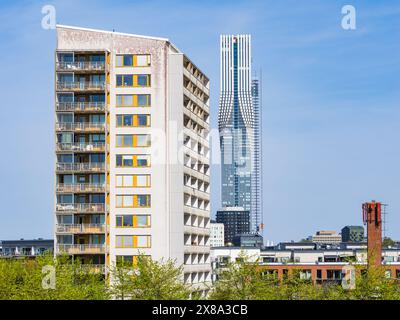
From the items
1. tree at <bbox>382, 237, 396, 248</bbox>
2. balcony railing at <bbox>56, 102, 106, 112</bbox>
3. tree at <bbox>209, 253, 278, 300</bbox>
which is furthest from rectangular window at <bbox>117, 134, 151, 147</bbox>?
tree at <bbox>382, 237, 396, 248</bbox>

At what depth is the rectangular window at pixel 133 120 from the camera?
72.8m

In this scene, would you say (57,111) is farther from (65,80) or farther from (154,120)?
(154,120)

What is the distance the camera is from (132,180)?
72875mm

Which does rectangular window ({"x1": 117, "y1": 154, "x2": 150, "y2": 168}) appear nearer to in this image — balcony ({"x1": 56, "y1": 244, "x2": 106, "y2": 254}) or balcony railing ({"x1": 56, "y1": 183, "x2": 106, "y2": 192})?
balcony railing ({"x1": 56, "y1": 183, "x2": 106, "y2": 192})

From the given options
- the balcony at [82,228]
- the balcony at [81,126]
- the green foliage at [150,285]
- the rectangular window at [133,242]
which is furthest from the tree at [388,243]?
the green foliage at [150,285]

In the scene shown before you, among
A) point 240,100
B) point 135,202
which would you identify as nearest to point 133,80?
point 135,202

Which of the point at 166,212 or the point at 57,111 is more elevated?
the point at 57,111

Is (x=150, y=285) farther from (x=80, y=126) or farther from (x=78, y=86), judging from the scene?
(x=78, y=86)

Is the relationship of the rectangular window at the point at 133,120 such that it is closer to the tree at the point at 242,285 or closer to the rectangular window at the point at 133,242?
the rectangular window at the point at 133,242

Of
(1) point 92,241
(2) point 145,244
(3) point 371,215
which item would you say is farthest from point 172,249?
(3) point 371,215

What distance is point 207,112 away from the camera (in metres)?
87.3

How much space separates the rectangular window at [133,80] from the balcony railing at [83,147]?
251 inches

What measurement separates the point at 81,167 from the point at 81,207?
157 inches

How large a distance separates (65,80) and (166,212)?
653 inches
